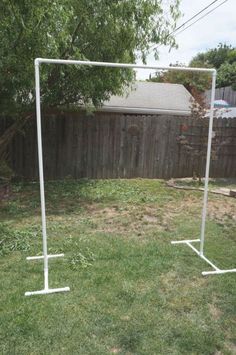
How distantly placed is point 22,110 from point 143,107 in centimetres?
592

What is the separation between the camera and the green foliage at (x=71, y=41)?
5020 mm

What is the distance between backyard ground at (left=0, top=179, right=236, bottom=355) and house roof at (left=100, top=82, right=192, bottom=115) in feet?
18.8

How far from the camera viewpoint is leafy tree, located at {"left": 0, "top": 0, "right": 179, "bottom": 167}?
16.5 feet

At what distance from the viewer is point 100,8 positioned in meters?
6.18

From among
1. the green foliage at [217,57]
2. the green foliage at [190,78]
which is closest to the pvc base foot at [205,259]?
the green foliage at [190,78]

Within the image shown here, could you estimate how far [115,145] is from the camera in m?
9.09

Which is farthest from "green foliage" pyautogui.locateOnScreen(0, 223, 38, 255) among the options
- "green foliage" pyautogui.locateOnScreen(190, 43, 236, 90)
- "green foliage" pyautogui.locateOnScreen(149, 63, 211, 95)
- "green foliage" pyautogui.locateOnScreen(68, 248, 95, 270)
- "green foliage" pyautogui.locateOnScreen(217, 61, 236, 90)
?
"green foliage" pyautogui.locateOnScreen(190, 43, 236, 90)

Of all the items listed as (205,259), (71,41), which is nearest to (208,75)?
(71,41)

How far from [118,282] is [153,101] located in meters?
10.5

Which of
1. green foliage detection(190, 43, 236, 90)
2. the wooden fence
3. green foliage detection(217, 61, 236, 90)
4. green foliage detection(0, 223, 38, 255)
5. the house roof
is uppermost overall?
green foliage detection(190, 43, 236, 90)

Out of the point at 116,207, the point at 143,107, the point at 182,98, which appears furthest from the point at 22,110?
the point at 182,98

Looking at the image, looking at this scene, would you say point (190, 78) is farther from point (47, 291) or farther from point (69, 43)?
point (47, 291)

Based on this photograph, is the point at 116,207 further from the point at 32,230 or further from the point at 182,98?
the point at 182,98

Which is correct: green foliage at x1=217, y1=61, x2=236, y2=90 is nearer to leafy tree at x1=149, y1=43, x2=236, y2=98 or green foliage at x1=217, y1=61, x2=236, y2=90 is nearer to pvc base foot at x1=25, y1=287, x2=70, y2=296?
leafy tree at x1=149, y1=43, x2=236, y2=98
